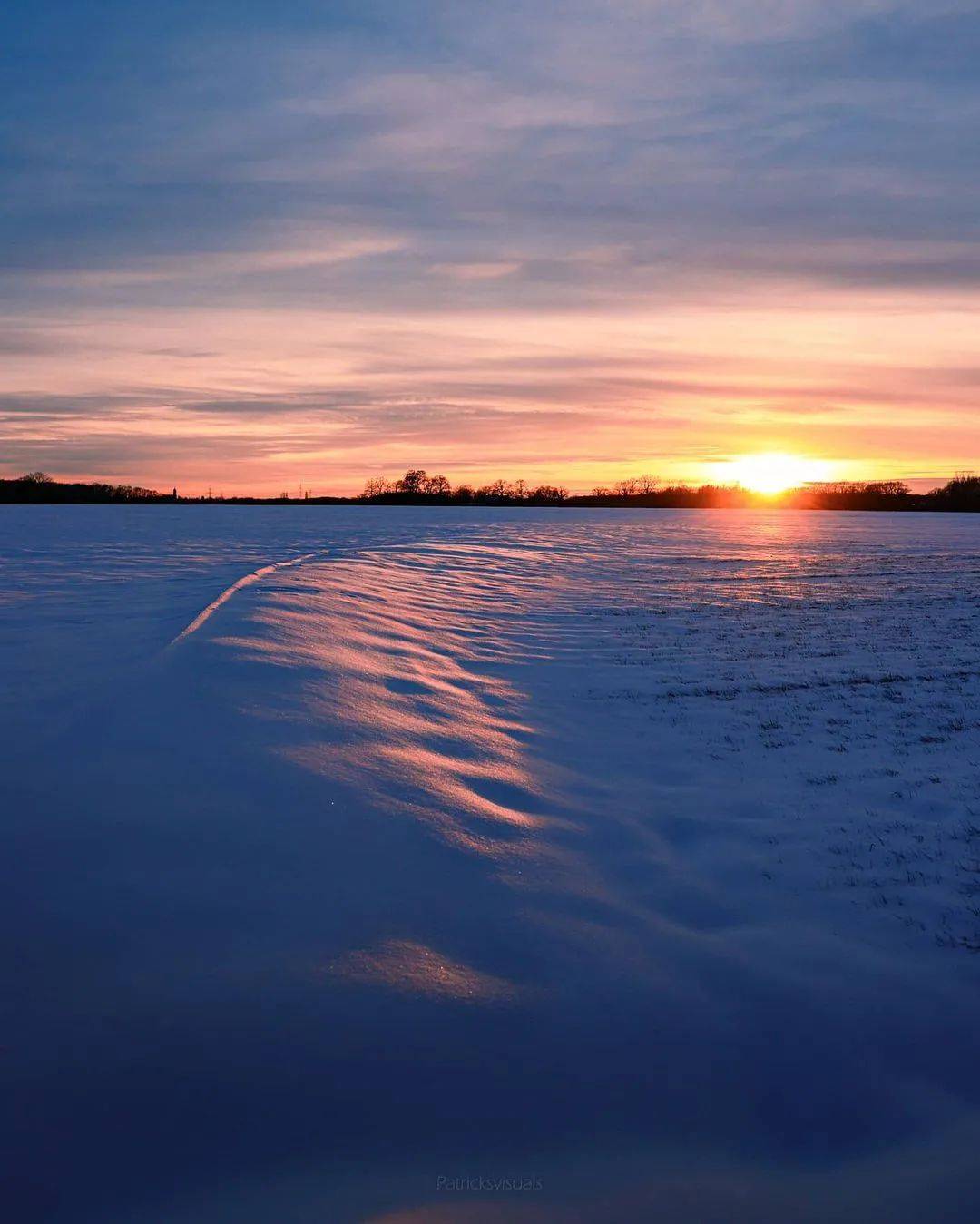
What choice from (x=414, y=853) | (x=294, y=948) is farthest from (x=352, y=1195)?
(x=414, y=853)

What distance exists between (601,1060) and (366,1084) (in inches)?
42.1

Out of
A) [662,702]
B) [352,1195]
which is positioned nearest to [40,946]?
[352,1195]

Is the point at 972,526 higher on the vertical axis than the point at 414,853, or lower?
higher

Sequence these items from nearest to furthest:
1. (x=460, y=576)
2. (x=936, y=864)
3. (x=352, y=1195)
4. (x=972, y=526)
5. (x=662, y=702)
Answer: (x=352, y=1195), (x=936, y=864), (x=662, y=702), (x=460, y=576), (x=972, y=526)

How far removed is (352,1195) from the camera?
131 inches

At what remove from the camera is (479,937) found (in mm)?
5004

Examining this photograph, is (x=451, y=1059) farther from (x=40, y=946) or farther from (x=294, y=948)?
(x=40, y=946)

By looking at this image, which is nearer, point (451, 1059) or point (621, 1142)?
point (621, 1142)

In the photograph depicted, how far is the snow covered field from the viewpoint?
11.4 ft

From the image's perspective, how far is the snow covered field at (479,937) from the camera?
3.46 m

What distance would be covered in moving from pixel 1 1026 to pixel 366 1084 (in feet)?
5.62

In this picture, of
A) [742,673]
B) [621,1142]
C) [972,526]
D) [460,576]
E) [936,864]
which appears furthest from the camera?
[972,526]

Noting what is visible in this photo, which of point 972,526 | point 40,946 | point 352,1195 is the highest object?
point 972,526

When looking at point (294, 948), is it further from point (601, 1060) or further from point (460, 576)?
point (460, 576)
